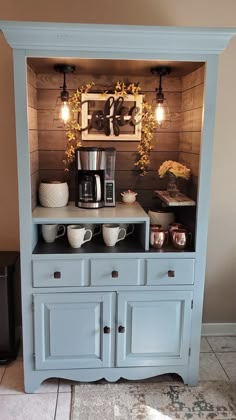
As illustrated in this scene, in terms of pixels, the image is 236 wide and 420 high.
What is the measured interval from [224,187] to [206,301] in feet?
2.92

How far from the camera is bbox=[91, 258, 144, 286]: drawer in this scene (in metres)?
2.11

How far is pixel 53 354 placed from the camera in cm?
218

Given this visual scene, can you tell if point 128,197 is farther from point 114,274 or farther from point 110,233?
point 114,274

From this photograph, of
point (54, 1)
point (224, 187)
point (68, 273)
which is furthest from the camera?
point (224, 187)

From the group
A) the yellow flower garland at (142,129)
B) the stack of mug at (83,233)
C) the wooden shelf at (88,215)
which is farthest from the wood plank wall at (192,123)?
the stack of mug at (83,233)

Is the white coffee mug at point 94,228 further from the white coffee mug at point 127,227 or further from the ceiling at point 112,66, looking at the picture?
the ceiling at point 112,66

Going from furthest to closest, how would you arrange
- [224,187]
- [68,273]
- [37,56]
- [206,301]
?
[206,301] → [224,187] → [68,273] → [37,56]

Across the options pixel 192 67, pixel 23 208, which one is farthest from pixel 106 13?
pixel 23 208

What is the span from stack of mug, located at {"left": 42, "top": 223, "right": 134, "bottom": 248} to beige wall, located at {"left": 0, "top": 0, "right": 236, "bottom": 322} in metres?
0.47

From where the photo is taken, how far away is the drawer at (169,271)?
213 centimetres

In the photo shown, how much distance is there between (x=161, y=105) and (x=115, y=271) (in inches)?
43.9

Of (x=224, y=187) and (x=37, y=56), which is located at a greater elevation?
(x=37, y=56)

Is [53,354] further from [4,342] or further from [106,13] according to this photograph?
[106,13]

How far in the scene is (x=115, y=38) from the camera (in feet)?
6.12
